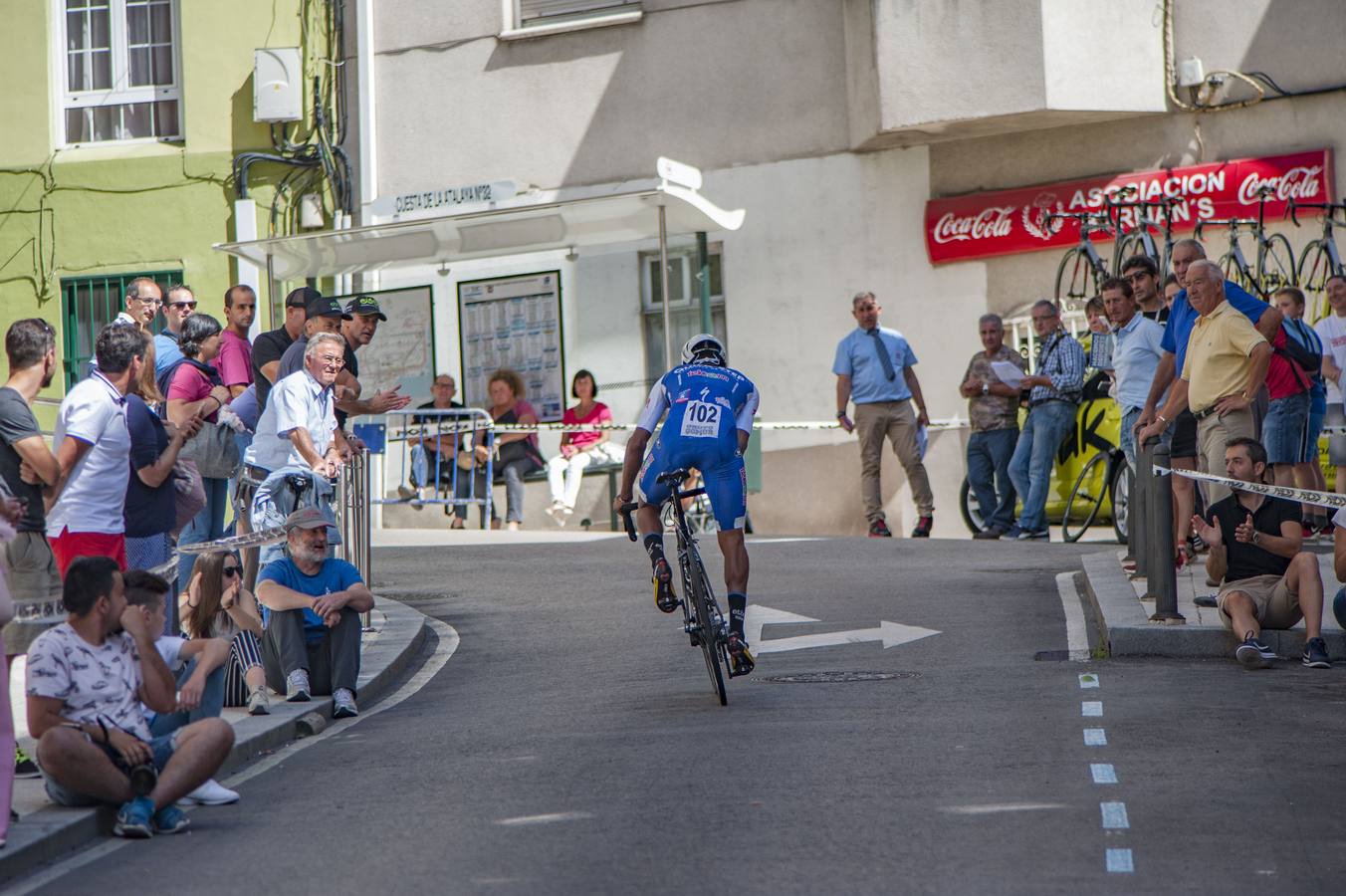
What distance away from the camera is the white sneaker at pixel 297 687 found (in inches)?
412

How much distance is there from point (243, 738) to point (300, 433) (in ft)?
7.12

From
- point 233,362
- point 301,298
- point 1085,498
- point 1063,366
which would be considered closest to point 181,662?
point 301,298

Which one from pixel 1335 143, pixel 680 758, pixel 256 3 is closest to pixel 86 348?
pixel 256 3

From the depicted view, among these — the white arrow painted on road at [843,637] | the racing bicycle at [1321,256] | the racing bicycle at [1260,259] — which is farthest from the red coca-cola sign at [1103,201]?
the white arrow painted on road at [843,637]

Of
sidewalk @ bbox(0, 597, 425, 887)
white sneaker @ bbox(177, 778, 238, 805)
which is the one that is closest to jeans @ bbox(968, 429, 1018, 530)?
sidewalk @ bbox(0, 597, 425, 887)

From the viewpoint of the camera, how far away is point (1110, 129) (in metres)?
22.0

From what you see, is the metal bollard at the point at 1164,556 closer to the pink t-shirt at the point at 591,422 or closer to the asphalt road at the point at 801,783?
the asphalt road at the point at 801,783

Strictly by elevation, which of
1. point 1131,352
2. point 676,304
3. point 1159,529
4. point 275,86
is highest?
point 275,86

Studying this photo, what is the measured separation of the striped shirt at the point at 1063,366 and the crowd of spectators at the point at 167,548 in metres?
7.47

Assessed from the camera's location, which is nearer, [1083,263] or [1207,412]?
[1207,412]

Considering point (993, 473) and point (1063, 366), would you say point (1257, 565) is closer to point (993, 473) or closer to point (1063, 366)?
point (1063, 366)

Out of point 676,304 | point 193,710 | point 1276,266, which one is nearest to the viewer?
point 193,710

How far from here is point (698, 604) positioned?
10367mm

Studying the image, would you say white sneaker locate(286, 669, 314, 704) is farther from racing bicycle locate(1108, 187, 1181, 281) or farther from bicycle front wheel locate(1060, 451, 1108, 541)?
racing bicycle locate(1108, 187, 1181, 281)
